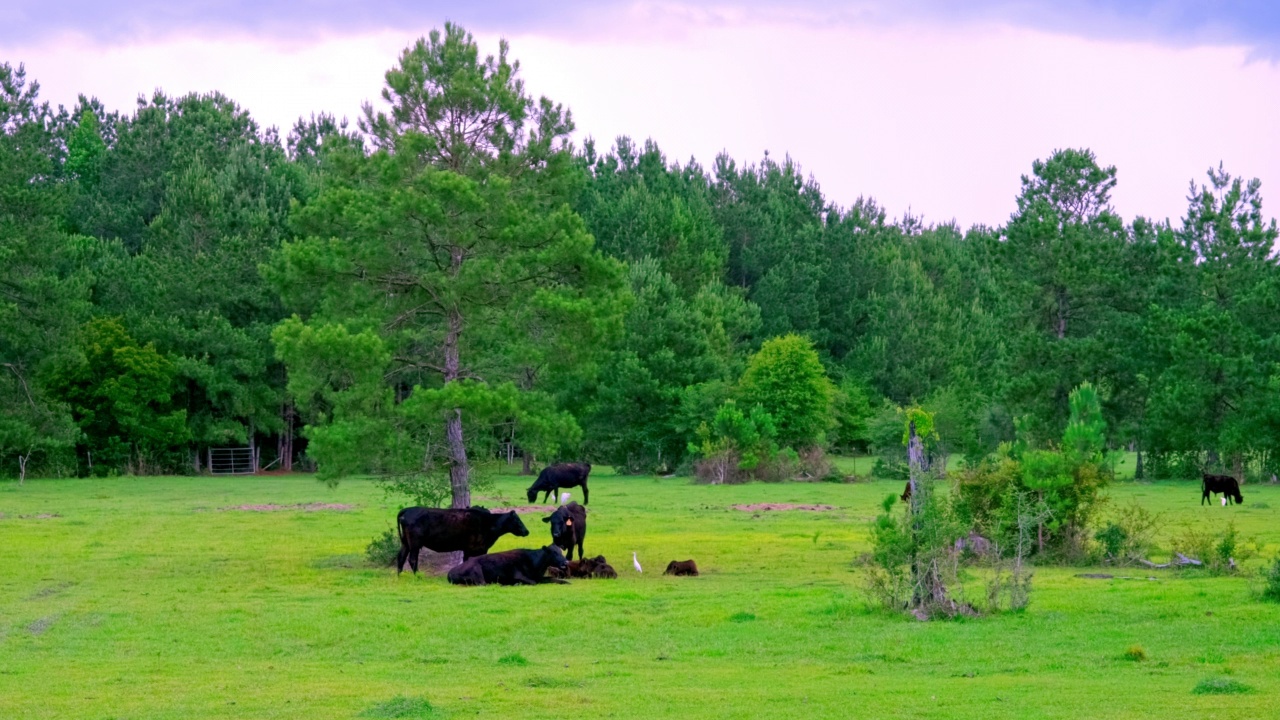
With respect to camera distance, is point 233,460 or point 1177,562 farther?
point 233,460

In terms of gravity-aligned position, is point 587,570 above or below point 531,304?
below

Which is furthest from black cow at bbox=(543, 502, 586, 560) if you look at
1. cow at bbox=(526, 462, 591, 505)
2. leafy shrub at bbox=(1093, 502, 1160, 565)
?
cow at bbox=(526, 462, 591, 505)

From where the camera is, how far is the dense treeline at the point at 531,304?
28484 millimetres

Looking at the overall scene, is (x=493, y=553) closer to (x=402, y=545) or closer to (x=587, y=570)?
(x=587, y=570)

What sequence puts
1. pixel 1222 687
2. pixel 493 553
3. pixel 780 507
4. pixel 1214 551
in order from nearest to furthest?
pixel 1222 687 < pixel 493 553 < pixel 1214 551 < pixel 780 507

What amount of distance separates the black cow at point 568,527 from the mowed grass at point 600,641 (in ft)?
3.72

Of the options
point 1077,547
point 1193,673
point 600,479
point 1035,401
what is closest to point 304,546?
point 1077,547

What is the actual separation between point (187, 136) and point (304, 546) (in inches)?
2648

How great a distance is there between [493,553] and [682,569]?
3.46m

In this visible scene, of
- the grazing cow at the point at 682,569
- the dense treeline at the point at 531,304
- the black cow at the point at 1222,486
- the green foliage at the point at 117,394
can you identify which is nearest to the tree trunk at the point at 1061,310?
the dense treeline at the point at 531,304

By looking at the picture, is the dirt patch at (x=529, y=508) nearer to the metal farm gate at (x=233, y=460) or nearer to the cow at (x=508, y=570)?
the cow at (x=508, y=570)

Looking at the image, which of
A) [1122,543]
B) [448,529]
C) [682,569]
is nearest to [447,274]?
[448,529]

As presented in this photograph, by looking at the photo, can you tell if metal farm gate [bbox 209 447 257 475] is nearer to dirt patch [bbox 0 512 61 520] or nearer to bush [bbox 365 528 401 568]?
dirt patch [bbox 0 512 61 520]

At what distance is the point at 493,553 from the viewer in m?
25.1
